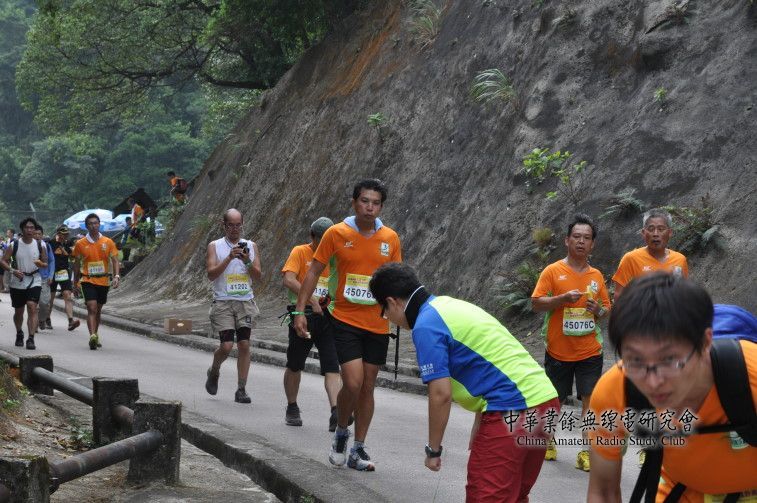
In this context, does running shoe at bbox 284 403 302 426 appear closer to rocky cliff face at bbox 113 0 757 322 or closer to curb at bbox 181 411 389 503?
curb at bbox 181 411 389 503

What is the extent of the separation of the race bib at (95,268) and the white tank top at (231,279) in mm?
5905

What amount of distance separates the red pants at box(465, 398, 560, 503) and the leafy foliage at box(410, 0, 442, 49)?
66.6ft

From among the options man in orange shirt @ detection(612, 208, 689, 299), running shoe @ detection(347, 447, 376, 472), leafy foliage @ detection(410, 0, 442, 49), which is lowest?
running shoe @ detection(347, 447, 376, 472)

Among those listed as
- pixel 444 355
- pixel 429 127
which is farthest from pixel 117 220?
pixel 444 355

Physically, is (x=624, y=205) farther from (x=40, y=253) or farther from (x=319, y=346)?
(x=40, y=253)

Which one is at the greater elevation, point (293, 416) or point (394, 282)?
point (394, 282)

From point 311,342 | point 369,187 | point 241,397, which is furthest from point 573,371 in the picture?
point 241,397

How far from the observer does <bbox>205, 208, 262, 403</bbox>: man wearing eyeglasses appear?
11844 millimetres

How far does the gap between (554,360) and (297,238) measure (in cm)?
1678

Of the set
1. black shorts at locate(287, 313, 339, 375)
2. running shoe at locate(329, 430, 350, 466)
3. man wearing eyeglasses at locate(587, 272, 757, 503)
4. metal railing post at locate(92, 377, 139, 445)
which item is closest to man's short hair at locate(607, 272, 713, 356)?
man wearing eyeglasses at locate(587, 272, 757, 503)

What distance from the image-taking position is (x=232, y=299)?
1204 centimetres

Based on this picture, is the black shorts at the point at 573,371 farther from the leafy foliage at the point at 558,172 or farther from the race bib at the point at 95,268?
the race bib at the point at 95,268

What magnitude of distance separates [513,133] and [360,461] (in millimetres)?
12339

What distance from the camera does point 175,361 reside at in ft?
53.1
